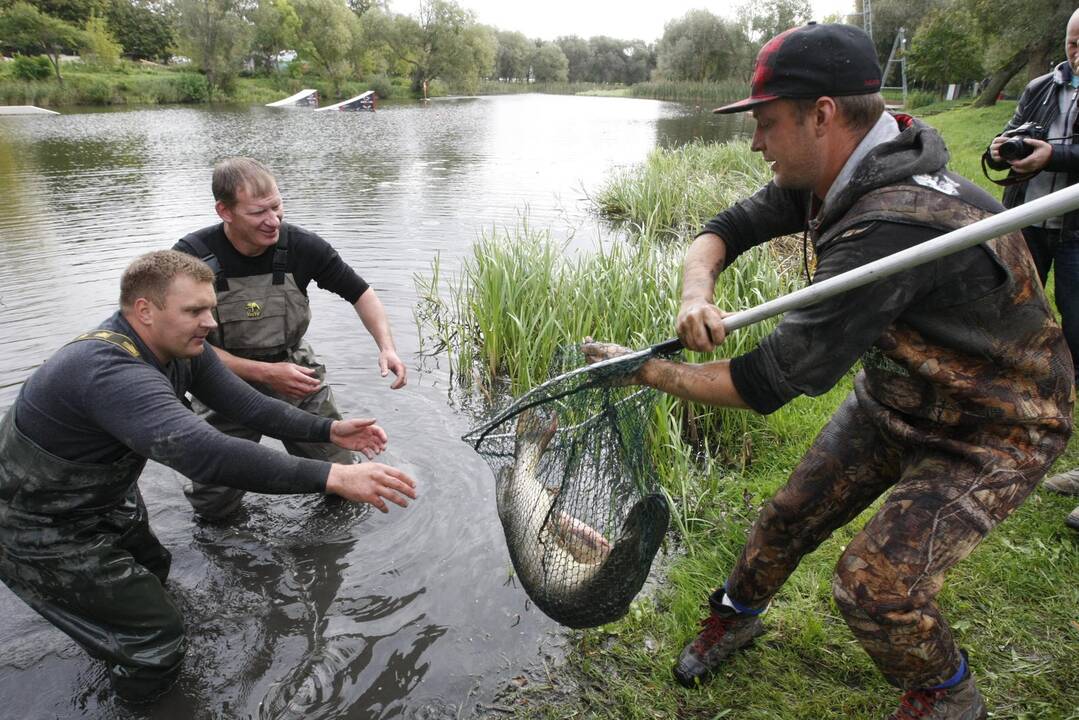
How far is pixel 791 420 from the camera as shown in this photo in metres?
4.58

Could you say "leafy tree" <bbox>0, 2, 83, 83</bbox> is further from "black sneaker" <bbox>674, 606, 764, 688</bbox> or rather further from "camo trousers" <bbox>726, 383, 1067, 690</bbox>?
"camo trousers" <bbox>726, 383, 1067, 690</bbox>

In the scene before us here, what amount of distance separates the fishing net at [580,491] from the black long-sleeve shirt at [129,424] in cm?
81

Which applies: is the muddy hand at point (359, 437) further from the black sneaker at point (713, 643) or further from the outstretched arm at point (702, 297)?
the black sneaker at point (713, 643)

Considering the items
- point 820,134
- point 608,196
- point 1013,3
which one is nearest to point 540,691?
point 820,134

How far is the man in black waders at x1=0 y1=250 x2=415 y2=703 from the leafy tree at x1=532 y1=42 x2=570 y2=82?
115 metres

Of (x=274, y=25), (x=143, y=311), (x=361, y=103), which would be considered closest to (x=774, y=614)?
(x=143, y=311)

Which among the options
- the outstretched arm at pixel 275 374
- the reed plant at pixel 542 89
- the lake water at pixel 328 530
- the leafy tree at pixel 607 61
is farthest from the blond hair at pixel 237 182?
the leafy tree at pixel 607 61

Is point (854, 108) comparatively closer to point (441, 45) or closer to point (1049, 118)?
point (1049, 118)

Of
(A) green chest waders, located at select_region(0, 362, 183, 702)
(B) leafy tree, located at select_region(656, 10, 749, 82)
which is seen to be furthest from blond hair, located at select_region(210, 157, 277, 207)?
(B) leafy tree, located at select_region(656, 10, 749, 82)

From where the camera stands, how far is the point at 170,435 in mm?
2314

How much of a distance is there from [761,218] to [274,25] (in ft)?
210

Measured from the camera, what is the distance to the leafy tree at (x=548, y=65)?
108750 mm

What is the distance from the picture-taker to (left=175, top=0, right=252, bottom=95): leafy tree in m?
49.5

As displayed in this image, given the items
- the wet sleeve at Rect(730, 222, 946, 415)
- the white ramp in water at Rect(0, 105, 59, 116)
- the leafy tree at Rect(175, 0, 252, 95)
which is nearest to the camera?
the wet sleeve at Rect(730, 222, 946, 415)
